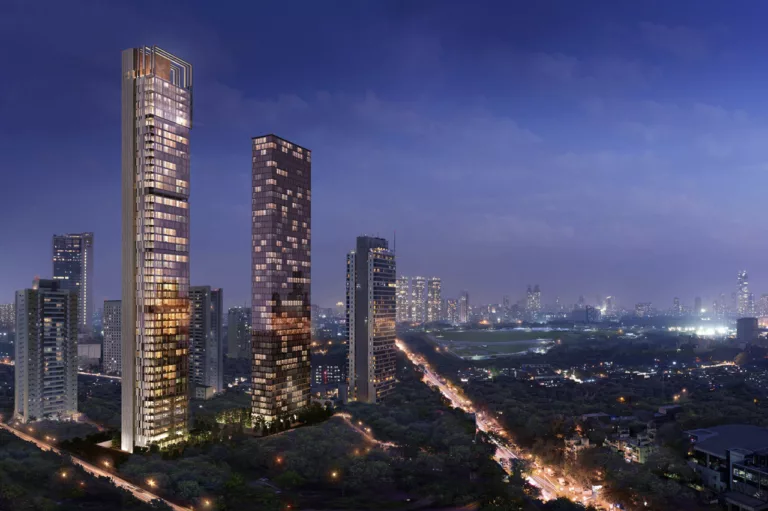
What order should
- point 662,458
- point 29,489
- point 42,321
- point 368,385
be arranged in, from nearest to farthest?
1. point 29,489
2. point 662,458
3. point 42,321
4. point 368,385

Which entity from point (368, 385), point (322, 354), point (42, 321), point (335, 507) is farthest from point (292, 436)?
point (322, 354)

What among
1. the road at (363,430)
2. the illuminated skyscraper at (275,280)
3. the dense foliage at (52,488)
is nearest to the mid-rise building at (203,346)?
the illuminated skyscraper at (275,280)

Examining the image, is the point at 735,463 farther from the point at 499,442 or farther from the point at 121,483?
the point at 121,483

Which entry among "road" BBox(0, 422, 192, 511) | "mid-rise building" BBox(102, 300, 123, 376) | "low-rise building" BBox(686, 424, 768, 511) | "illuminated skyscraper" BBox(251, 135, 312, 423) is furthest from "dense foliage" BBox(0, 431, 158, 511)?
"mid-rise building" BBox(102, 300, 123, 376)

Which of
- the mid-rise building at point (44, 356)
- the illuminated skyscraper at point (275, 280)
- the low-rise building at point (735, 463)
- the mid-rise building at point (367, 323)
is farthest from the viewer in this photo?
the mid-rise building at point (367, 323)

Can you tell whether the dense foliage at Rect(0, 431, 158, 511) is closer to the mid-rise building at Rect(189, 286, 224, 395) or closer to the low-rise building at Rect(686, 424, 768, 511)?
the low-rise building at Rect(686, 424, 768, 511)

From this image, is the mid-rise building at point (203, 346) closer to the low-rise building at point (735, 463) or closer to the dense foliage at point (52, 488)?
the dense foliage at point (52, 488)

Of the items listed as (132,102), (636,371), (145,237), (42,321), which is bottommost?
(636,371)

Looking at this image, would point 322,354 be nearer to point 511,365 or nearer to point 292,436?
point 511,365
